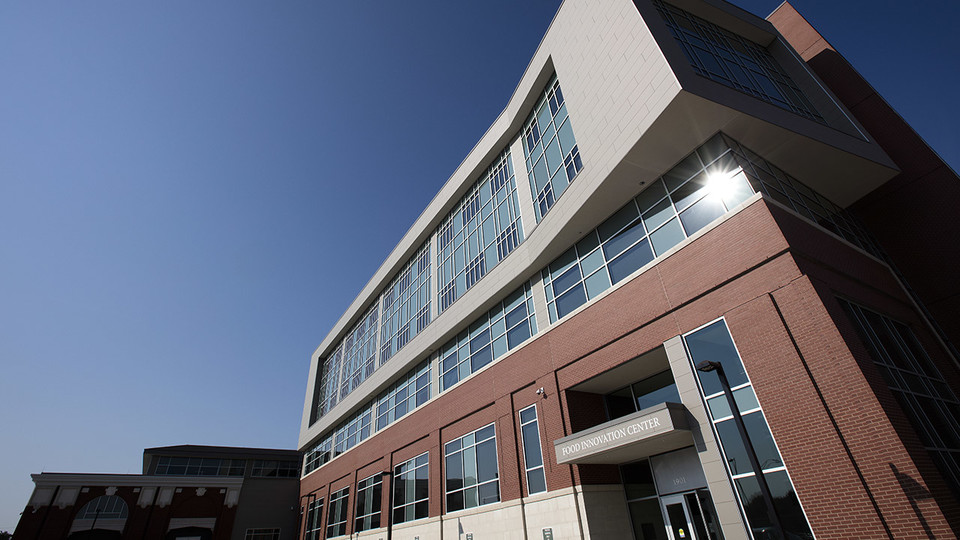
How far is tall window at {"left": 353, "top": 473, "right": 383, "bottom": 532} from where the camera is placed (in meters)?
28.3

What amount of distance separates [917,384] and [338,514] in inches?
1365

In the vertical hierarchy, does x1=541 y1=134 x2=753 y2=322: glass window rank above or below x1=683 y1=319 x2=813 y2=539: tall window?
above

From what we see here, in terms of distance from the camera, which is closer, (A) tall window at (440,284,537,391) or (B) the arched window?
(A) tall window at (440,284,537,391)

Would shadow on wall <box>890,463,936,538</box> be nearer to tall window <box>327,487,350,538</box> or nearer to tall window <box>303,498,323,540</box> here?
tall window <box>327,487,350,538</box>

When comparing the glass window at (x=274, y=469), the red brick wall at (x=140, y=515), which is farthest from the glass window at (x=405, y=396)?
the glass window at (x=274, y=469)

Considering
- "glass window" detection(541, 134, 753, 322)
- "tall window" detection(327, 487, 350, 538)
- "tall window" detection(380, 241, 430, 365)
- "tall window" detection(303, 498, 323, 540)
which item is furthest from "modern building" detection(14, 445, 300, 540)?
"glass window" detection(541, 134, 753, 322)

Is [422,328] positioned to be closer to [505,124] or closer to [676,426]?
[505,124]

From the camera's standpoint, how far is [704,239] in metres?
13.7

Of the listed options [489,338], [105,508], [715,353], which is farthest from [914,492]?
[105,508]

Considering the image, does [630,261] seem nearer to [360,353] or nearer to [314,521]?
[360,353]

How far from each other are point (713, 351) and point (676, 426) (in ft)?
7.66

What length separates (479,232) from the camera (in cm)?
2588

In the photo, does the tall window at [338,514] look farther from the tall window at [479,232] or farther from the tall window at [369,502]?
the tall window at [479,232]

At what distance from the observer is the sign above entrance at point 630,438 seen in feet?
41.9
